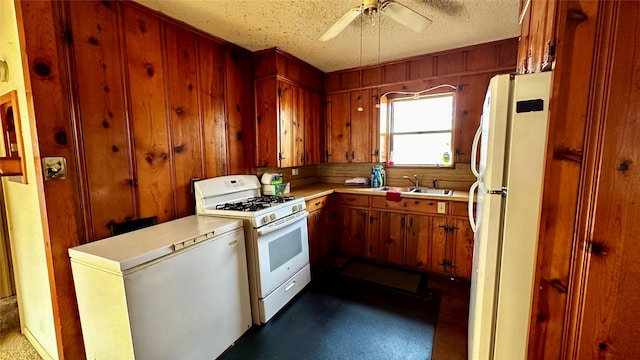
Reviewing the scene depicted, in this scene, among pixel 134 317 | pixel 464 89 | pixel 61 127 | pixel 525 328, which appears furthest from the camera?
pixel 464 89

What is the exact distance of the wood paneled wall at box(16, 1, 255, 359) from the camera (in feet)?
4.91

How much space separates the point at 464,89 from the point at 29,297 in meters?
4.21

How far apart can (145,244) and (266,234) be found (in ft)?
2.70

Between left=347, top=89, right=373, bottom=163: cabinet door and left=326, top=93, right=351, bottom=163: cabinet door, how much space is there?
0.27ft

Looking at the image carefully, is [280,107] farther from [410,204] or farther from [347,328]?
[347,328]

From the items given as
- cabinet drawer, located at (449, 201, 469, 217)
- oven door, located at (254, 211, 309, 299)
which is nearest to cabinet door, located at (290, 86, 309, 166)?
oven door, located at (254, 211, 309, 299)

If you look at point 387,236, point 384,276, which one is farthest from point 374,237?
point 384,276

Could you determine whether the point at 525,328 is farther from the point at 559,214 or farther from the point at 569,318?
the point at 559,214

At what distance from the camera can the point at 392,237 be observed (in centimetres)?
308

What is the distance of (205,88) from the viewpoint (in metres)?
2.42

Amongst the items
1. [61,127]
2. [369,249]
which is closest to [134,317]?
[61,127]

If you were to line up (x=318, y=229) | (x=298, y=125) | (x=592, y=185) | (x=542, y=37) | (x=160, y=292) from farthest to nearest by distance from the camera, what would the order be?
(x=298, y=125) → (x=318, y=229) → (x=160, y=292) → (x=542, y=37) → (x=592, y=185)

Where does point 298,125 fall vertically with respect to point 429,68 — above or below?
below

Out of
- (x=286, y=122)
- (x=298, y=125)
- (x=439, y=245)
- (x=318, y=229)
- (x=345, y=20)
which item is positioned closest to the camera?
(x=345, y=20)
